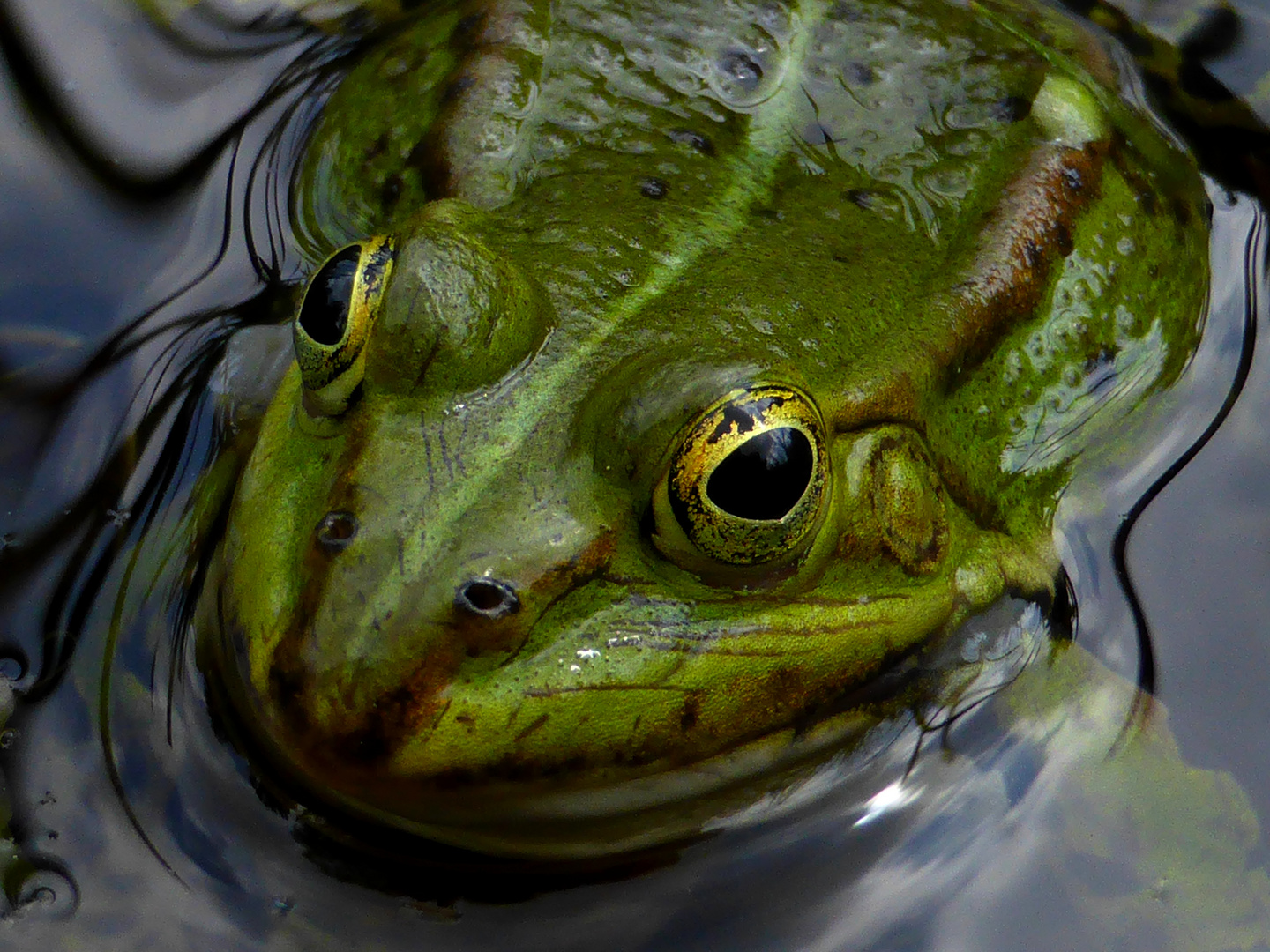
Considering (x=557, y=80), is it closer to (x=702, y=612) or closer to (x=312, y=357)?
(x=312, y=357)

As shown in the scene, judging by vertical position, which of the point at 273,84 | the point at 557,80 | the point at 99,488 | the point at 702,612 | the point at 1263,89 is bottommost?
the point at 99,488

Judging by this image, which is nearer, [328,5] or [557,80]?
[557,80]

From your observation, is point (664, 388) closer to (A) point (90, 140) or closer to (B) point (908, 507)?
(B) point (908, 507)

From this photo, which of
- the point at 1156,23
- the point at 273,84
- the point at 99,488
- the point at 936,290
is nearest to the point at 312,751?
the point at 99,488

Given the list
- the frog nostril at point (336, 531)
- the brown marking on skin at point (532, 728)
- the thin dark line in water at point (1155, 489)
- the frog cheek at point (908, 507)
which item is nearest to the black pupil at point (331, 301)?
the frog nostril at point (336, 531)

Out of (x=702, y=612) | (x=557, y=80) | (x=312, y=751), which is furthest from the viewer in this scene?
(x=557, y=80)

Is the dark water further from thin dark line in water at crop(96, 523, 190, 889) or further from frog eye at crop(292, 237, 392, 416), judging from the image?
frog eye at crop(292, 237, 392, 416)

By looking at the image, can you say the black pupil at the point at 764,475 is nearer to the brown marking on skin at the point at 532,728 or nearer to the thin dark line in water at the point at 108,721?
the brown marking on skin at the point at 532,728
